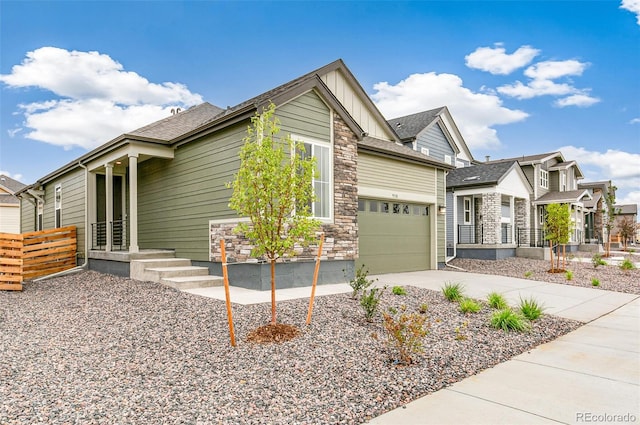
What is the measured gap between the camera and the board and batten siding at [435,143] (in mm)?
18081

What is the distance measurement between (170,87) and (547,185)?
867 inches

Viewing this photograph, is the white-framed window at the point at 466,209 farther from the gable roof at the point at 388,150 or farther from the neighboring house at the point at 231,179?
the gable roof at the point at 388,150

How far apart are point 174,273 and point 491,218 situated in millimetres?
14342

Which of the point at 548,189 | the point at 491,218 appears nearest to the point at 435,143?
the point at 491,218

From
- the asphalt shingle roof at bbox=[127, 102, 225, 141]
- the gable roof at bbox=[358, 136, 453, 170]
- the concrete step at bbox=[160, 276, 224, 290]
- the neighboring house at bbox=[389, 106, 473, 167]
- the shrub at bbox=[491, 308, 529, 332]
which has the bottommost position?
the shrub at bbox=[491, 308, 529, 332]

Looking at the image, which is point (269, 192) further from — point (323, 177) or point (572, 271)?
point (572, 271)

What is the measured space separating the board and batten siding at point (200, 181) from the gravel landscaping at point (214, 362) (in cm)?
277

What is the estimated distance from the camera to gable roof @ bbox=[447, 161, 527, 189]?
17786mm

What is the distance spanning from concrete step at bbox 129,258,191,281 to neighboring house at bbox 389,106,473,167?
1174 centimetres

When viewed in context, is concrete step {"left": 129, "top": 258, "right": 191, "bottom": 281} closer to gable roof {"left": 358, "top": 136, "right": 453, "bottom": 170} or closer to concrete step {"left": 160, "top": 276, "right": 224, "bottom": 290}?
concrete step {"left": 160, "top": 276, "right": 224, "bottom": 290}

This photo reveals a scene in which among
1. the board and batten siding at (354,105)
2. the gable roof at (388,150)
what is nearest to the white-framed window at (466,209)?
the gable roof at (388,150)

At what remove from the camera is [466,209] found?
62.9ft

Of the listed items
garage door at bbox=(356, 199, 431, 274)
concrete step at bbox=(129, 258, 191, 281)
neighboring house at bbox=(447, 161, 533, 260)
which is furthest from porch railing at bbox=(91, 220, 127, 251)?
neighboring house at bbox=(447, 161, 533, 260)

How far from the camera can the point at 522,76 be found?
16.8 m
